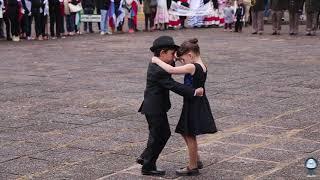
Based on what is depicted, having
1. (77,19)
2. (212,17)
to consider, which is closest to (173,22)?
(212,17)

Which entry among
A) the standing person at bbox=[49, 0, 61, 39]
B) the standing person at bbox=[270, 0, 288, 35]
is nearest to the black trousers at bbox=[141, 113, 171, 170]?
the standing person at bbox=[49, 0, 61, 39]

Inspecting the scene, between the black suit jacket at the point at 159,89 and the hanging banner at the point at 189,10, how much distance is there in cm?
1925

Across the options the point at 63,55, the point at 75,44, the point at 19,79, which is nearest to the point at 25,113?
the point at 19,79

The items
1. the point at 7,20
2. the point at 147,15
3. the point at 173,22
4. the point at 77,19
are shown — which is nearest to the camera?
the point at 7,20

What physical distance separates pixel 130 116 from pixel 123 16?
1513cm

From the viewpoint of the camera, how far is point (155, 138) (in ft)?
19.0

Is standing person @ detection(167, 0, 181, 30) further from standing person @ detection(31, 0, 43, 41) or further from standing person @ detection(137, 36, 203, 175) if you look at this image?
standing person @ detection(137, 36, 203, 175)

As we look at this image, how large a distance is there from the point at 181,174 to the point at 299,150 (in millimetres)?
1480

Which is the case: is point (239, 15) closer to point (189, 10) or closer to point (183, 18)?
point (189, 10)

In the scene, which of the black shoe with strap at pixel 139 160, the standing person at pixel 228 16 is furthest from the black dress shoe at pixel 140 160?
the standing person at pixel 228 16

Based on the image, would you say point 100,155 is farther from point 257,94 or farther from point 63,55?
point 63,55

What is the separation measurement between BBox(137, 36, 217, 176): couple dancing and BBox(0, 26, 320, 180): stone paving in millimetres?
213

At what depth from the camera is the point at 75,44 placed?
19031 millimetres

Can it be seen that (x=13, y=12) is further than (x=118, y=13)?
No
